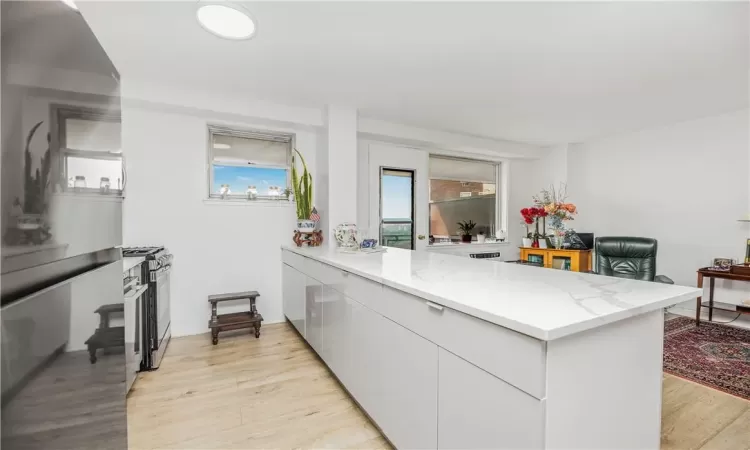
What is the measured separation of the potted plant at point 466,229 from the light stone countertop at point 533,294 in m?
3.40

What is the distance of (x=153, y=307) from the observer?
243 cm

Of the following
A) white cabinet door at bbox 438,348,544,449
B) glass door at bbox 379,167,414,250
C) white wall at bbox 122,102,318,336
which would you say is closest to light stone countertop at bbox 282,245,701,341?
white cabinet door at bbox 438,348,544,449

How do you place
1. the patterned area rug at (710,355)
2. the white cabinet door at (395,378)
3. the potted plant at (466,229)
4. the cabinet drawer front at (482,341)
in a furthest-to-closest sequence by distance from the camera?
the potted plant at (466,229), the patterned area rug at (710,355), the white cabinet door at (395,378), the cabinet drawer front at (482,341)

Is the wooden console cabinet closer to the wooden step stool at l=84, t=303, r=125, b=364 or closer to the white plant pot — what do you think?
the white plant pot

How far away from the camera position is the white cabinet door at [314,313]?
2.37m

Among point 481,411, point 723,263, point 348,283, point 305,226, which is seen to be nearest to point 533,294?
point 481,411

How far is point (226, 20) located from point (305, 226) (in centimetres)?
194

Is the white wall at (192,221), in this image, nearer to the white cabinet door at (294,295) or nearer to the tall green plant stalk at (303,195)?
the white cabinet door at (294,295)

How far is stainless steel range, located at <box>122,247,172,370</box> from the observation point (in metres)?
2.37

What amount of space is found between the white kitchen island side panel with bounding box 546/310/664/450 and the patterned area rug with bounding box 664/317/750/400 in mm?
1718

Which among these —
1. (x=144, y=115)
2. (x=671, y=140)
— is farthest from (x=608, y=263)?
(x=144, y=115)

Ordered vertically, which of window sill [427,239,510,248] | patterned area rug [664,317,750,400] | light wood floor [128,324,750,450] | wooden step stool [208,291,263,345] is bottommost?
light wood floor [128,324,750,450]

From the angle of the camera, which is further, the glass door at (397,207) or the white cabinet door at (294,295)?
the glass door at (397,207)

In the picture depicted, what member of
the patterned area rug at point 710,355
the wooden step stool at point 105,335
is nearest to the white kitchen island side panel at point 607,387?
the wooden step stool at point 105,335
